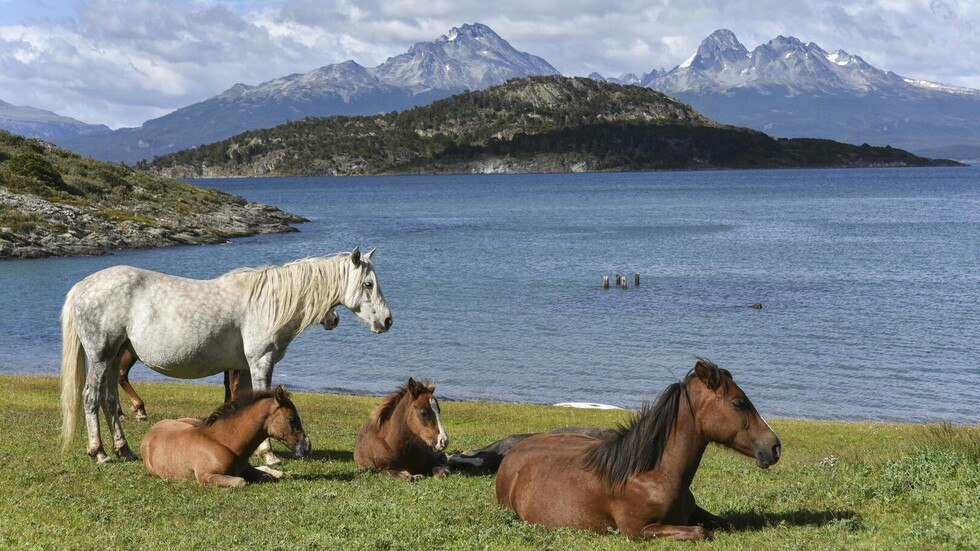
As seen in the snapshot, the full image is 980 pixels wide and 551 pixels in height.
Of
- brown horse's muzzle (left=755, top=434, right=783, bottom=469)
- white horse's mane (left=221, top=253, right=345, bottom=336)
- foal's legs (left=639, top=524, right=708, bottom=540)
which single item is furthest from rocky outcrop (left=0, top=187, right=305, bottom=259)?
brown horse's muzzle (left=755, top=434, right=783, bottom=469)

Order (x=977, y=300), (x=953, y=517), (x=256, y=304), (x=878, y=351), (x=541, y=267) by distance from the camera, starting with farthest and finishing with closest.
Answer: (x=541, y=267), (x=977, y=300), (x=878, y=351), (x=256, y=304), (x=953, y=517)

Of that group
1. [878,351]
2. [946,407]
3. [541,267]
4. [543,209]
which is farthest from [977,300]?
[543,209]

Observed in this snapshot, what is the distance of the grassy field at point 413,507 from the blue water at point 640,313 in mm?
6446

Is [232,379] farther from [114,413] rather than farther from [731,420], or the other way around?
[731,420]

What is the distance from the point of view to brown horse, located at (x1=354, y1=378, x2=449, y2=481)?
12.3m

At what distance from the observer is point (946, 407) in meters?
32.0

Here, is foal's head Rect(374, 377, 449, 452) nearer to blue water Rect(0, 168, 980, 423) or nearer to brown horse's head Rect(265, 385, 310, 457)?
brown horse's head Rect(265, 385, 310, 457)

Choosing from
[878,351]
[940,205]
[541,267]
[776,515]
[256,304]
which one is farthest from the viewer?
[940,205]

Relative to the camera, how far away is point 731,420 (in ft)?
28.9

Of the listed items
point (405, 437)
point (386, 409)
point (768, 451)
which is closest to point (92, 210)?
point (386, 409)

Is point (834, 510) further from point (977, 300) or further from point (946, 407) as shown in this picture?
point (977, 300)

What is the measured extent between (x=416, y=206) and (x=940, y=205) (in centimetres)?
8588

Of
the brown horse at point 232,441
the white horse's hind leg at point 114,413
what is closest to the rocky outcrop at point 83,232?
the white horse's hind leg at point 114,413

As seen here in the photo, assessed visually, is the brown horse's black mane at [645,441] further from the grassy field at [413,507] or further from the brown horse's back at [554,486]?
the grassy field at [413,507]
